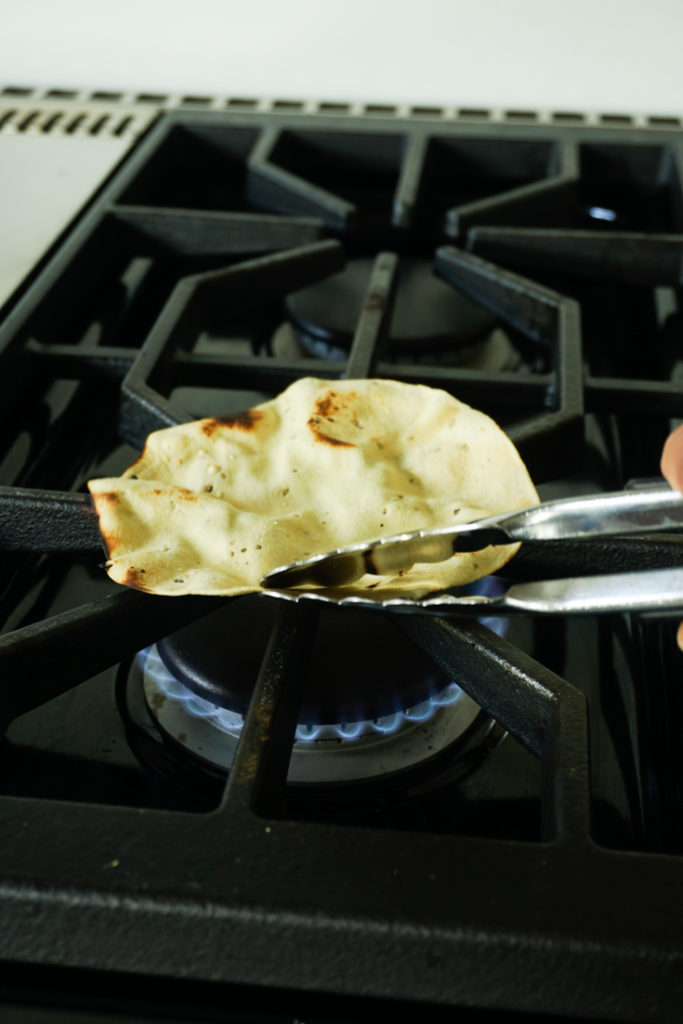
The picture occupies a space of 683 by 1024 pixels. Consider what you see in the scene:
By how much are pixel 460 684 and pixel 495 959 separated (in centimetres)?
13

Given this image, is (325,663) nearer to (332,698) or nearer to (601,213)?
(332,698)

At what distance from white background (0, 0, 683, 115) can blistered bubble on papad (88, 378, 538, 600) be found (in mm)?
547

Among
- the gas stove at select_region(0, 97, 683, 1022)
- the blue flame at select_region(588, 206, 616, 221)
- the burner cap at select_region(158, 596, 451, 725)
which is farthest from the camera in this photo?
the blue flame at select_region(588, 206, 616, 221)

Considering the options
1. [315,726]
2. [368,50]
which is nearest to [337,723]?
[315,726]

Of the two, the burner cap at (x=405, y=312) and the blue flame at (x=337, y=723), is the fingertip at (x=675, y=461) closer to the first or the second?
the blue flame at (x=337, y=723)

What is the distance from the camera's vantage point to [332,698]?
428 millimetres

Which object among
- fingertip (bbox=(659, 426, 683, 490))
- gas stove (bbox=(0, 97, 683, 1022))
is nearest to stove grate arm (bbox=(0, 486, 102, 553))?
gas stove (bbox=(0, 97, 683, 1022))

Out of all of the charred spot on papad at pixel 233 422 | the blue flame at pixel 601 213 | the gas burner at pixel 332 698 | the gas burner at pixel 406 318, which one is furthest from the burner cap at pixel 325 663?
the blue flame at pixel 601 213

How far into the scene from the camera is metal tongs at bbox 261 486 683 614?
35 cm

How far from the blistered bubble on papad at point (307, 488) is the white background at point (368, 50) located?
547 mm

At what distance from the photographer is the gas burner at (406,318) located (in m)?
0.70

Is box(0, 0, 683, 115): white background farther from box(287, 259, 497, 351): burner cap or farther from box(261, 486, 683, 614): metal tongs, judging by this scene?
box(261, 486, 683, 614): metal tongs

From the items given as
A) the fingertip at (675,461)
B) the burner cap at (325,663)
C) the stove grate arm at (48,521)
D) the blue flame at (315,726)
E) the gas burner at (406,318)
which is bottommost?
the blue flame at (315,726)

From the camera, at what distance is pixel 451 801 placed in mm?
425
